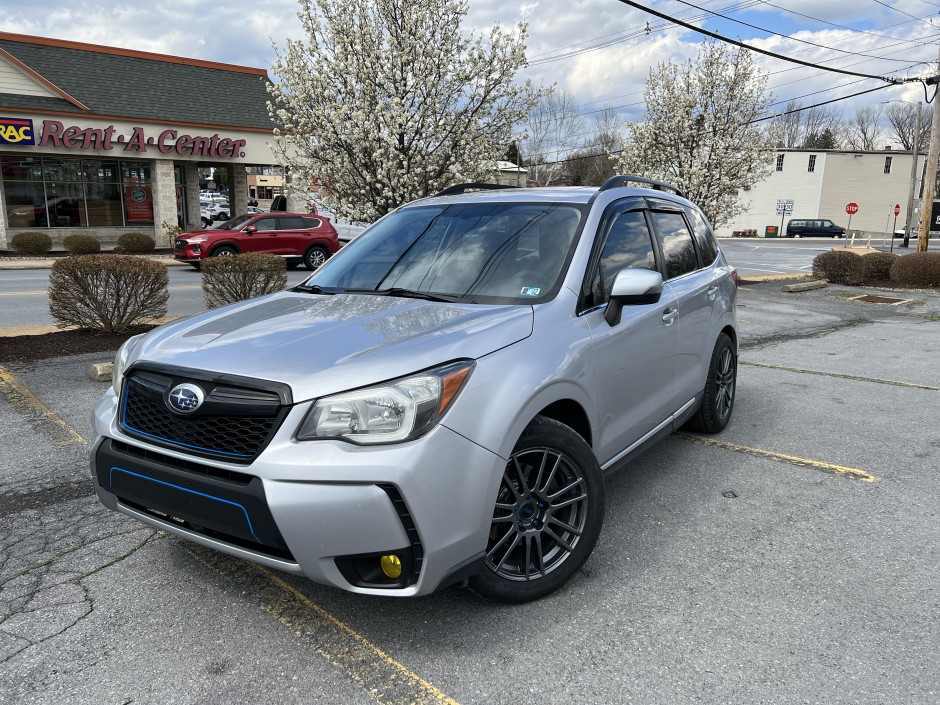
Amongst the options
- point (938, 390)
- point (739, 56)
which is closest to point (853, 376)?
point (938, 390)

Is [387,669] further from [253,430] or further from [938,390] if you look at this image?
[938,390]

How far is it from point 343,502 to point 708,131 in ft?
62.6

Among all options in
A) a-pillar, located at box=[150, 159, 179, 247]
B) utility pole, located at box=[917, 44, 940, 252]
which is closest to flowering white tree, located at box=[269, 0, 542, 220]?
utility pole, located at box=[917, 44, 940, 252]

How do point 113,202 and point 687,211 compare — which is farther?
point 113,202

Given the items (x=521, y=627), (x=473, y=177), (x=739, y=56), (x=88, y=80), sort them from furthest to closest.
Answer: (x=88, y=80)
(x=739, y=56)
(x=473, y=177)
(x=521, y=627)

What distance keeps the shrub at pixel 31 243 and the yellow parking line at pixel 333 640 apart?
24670 mm

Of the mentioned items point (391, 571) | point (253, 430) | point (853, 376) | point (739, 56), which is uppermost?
point (739, 56)

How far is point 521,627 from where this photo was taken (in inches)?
110

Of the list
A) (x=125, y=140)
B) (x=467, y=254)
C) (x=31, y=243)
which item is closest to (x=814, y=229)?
(x=125, y=140)

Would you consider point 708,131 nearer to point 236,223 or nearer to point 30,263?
point 236,223

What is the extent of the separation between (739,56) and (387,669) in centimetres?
1989

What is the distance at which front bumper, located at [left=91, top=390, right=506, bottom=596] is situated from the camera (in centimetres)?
234

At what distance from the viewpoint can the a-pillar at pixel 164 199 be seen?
26656 millimetres

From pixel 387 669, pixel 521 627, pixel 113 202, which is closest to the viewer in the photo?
pixel 387 669
